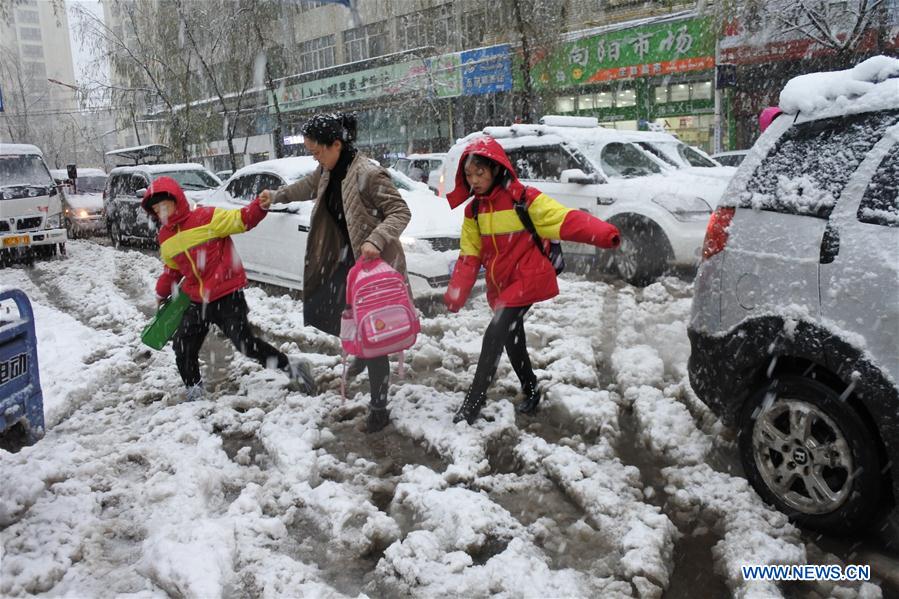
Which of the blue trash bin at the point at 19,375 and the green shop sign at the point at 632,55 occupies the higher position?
the green shop sign at the point at 632,55

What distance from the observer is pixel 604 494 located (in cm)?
350

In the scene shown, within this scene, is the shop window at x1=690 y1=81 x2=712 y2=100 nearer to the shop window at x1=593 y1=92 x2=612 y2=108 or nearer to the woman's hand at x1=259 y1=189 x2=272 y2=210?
the shop window at x1=593 y1=92 x2=612 y2=108

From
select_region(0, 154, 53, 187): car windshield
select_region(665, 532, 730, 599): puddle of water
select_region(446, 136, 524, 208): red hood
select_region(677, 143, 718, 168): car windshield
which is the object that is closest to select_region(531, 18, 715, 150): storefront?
select_region(677, 143, 718, 168): car windshield

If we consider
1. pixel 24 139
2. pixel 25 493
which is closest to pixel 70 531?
pixel 25 493

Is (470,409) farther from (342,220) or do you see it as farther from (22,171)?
(22,171)

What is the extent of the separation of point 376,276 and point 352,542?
1617 millimetres

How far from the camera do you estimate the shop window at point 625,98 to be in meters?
22.4

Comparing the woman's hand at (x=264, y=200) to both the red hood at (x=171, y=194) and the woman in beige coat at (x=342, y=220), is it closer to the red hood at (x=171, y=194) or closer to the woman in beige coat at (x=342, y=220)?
the woman in beige coat at (x=342, y=220)

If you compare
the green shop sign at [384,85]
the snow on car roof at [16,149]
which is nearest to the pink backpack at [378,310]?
the snow on car roof at [16,149]

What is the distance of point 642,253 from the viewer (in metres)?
8.03

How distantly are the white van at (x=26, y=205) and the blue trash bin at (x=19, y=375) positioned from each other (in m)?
10.7

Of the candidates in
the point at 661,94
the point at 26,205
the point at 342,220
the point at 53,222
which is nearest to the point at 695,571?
Answer: the point at 342,220

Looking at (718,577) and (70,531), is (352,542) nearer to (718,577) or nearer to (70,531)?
(70,531)
